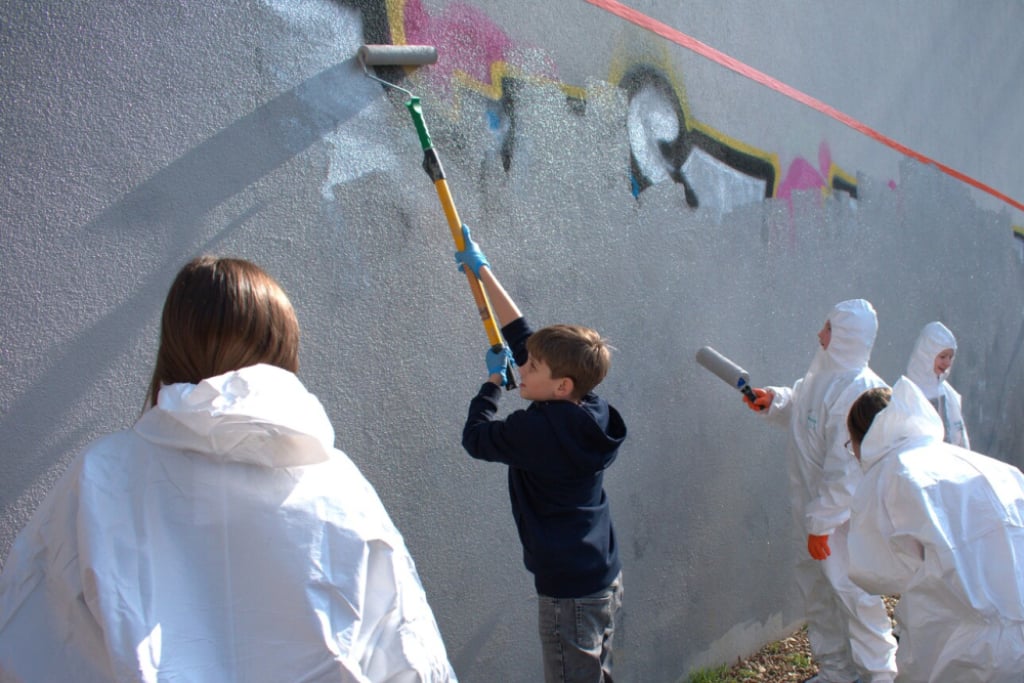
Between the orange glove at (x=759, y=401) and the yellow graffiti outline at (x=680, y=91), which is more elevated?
the yellow graffiti outline at (x=680, y=91)

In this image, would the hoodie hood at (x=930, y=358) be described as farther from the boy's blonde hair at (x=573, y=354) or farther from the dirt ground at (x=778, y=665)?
the boy's blonde hair at (x=573, y=354)

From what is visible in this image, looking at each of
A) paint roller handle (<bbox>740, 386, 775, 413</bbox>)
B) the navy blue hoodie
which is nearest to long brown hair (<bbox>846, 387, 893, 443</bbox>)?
paint roller handle (<bbox>740, 386, 775, 413</bbox>)

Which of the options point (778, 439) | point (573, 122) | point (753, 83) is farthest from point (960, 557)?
point (753, 83)

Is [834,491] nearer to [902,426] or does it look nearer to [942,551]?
[902,426]

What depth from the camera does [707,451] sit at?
4.48 m

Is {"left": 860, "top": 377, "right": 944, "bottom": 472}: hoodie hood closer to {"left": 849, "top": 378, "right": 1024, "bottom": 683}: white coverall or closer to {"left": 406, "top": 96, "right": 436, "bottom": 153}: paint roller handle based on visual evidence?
{"left": 849, "top": 378, "right": 1024, "bottom": 683}: white coverall

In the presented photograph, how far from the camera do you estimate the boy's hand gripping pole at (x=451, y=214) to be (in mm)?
2799

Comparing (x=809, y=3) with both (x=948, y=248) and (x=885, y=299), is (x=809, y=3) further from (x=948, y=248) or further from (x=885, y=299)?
(x=948, y=248)

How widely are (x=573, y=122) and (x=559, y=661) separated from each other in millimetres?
2028

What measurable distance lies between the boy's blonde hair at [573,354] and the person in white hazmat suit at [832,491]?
193cm

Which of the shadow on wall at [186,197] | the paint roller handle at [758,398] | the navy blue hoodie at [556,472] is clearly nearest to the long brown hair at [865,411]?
the paint roller handle at [758,398]

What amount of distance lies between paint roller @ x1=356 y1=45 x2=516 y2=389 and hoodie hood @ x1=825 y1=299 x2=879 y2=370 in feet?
7.33

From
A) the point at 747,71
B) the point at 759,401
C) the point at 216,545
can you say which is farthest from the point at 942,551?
the point at 747,71

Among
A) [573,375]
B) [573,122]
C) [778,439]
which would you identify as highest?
[573,122]
